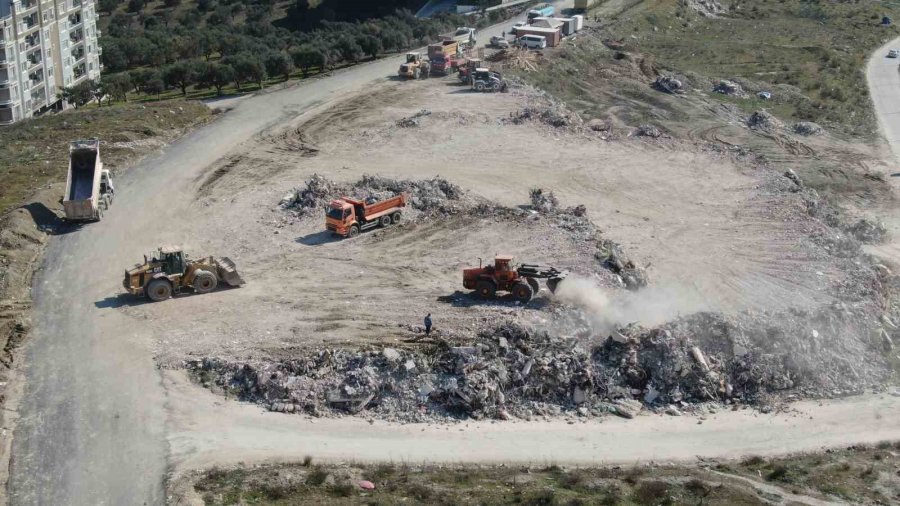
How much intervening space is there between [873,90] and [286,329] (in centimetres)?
5850

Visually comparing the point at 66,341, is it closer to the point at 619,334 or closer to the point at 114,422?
the point at 114,422

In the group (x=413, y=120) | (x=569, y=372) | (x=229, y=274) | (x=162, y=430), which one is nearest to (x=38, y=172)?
(x=229, y=274)

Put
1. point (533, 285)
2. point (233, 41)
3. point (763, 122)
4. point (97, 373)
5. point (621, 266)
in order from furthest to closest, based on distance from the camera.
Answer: point (233, 41), point (763, 122), point (621, 266), point (533, 285), point (97, 373)

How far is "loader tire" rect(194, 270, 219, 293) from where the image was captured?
3634 cm

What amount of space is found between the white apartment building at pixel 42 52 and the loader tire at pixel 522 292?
150ft

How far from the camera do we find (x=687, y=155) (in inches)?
2168

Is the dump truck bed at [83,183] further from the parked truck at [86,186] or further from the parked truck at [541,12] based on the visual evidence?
the parked truck at [541,12]

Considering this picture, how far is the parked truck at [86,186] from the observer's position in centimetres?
4238

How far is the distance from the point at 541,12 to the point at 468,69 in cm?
2252

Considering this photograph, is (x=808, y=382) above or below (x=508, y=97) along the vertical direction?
below

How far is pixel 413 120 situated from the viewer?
57.9 meters

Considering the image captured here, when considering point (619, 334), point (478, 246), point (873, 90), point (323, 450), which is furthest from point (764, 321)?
point (873, 90)

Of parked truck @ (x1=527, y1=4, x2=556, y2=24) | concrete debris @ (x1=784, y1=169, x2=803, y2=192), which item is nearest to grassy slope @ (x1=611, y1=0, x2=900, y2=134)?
parked truck @ (x1=527, y1=4, x2=556, y2=24)

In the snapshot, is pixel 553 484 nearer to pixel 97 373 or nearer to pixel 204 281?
pixel 97 373
